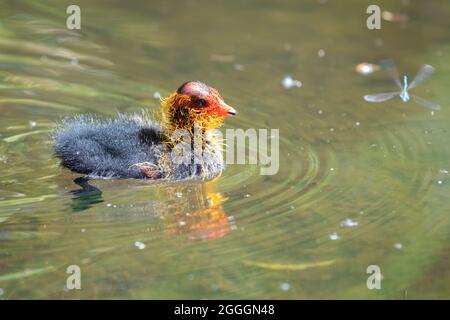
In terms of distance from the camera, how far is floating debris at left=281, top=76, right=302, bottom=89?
8.57 meters

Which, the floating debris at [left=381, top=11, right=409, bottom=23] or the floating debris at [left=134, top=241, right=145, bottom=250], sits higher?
the floating debris at [left=381, top=11, right=409, bottom=23]

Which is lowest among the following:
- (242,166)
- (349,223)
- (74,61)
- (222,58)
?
(349,223)

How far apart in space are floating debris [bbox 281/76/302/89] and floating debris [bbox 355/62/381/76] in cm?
88

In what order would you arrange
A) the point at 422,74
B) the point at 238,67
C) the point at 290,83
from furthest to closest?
the point at 238,67, the point at 422,74, the point at 290,83

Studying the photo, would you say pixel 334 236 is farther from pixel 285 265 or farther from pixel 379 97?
pixel 379 97

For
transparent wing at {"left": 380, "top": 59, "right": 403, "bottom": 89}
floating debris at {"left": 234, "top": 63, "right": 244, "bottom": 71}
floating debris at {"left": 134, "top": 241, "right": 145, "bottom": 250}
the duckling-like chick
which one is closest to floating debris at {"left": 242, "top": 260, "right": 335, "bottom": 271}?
floating debris at {"left": 134, "top": 241, "right": 145, "bottom": 250}

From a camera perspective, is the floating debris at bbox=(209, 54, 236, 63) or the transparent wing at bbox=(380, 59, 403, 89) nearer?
the transparent wing at bbox=(380, 59, 403, 89)

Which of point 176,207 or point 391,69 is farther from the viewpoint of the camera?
point 391,69

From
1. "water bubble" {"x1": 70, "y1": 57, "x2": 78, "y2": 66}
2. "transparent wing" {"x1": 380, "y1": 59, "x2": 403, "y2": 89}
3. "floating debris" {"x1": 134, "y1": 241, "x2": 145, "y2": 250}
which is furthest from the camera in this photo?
"water bubble" {"x1": 70, "y1": 57, "x2": 78, "y2": 66}

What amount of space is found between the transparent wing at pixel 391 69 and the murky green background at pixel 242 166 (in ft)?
0.29

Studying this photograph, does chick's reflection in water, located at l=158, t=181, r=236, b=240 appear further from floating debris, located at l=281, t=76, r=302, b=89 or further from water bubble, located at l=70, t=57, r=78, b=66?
water bubble, located at l=70, t=57, r=78, b=66

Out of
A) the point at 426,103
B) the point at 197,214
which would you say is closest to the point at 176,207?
the point at 197,214

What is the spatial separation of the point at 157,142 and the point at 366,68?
351cm

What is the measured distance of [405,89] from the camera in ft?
24.7
